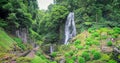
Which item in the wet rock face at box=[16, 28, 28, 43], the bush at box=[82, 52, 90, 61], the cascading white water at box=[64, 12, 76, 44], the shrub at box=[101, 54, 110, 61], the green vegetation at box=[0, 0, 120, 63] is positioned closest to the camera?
the shrub at box=[101, 54, 110, 61]

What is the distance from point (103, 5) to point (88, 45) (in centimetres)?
1047

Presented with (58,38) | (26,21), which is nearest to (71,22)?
(58,38)

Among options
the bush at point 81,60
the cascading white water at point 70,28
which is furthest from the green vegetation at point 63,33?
the cascading white water at point 70,28

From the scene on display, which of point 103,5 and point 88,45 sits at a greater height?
point 103,5

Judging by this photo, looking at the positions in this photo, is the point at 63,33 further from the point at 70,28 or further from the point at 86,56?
the point at 86,56

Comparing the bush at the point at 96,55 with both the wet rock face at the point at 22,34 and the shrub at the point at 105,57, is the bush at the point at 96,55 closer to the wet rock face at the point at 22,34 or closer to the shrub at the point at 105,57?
the shrub at the point at 105,57

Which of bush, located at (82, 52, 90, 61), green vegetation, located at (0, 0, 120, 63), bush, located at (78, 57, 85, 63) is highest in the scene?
green vegetation, located at (0, 0, 120, 63)

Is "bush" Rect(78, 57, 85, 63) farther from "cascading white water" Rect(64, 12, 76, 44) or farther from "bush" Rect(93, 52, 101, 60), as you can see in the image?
"cascading white water" Rect(64, 12, 76, 44)

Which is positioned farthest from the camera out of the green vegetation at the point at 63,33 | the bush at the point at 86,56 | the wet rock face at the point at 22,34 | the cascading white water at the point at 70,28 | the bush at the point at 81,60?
the cascading white water at the point at 70,28

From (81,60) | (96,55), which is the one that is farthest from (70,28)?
Result: (96,55)

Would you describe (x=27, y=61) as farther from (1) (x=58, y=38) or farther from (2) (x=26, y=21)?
(1) (x=58, y=38)

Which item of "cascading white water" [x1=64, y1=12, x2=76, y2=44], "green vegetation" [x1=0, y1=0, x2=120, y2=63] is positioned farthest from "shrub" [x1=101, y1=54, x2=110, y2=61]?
"cascading white water" [x1=64, y1=12, x2=76, y2=44]

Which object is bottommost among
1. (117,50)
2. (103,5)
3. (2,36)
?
(117,50)

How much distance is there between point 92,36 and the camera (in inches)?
989
